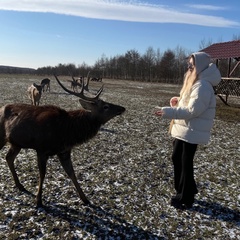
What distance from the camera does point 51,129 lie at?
5.07 meters

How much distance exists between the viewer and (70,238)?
414 centimetres

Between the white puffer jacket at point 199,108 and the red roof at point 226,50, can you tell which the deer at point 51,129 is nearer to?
the white puffer jacket at point 199,108

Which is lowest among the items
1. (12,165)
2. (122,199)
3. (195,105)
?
(122,199)

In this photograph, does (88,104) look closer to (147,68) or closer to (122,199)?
(122,199)

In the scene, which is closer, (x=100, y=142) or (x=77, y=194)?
(x=77, y=194)

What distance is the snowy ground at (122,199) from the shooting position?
4379mm

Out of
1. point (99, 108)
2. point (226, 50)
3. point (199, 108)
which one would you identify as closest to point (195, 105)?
point (199, 108)

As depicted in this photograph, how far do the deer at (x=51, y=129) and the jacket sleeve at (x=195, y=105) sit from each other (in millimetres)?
1364

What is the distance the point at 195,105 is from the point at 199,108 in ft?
0.24

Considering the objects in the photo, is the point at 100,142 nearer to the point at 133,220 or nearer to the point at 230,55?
the point at 133,220

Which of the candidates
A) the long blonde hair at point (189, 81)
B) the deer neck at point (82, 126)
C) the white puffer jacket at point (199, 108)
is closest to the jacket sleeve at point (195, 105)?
the white puffer jacket at point (199, 108)

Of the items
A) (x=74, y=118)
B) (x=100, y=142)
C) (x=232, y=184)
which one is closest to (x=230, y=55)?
(x=100, y=142)

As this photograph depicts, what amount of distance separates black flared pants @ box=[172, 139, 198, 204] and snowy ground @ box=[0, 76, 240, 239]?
26 cm

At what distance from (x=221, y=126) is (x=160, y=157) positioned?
5.86m
